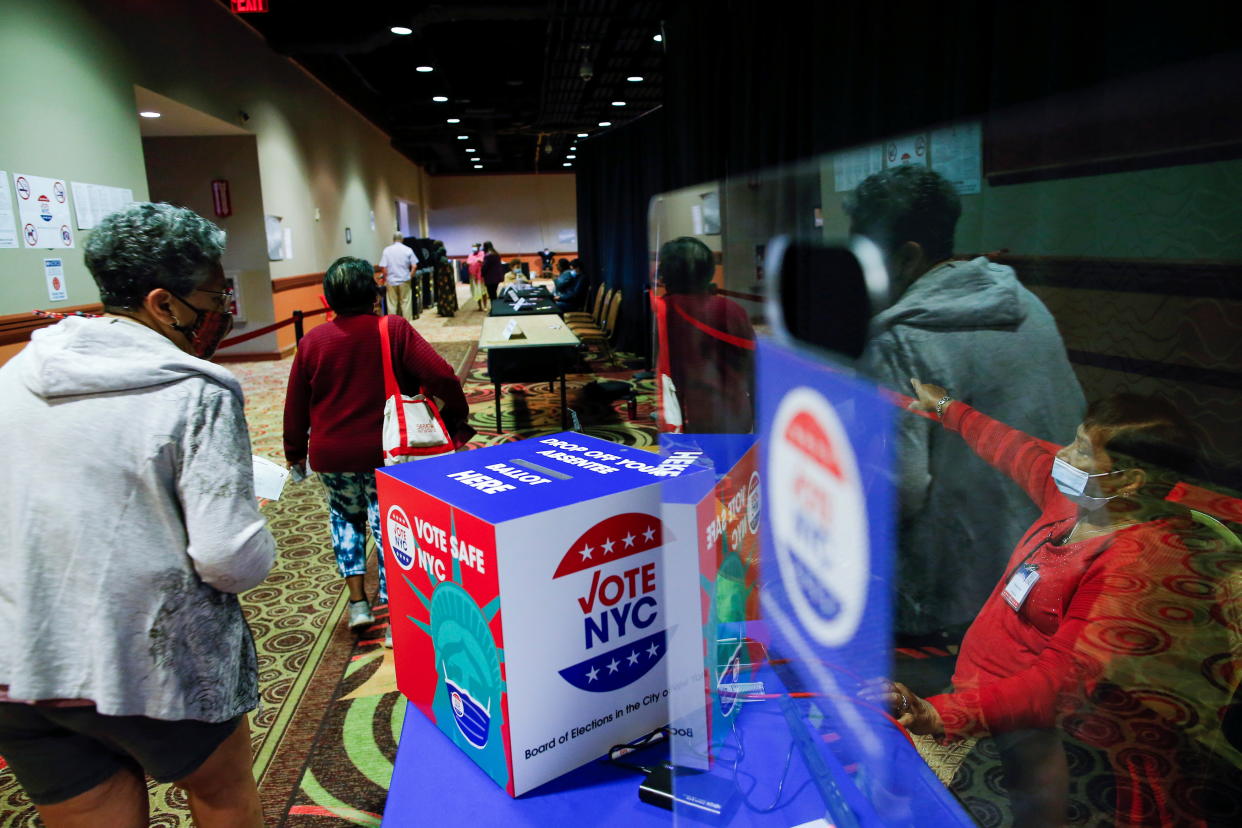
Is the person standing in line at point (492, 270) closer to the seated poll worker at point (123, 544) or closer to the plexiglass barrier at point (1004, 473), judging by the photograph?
the seated poll worker at point (123, 544)

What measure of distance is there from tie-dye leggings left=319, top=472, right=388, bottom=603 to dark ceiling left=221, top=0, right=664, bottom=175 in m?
6.03

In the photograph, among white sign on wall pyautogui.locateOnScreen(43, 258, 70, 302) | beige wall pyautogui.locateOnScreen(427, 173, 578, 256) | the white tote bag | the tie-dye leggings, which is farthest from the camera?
beige wall pyautogui.locateOnScreen(427, 173, 578, 256)

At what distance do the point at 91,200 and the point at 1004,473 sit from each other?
6.31m

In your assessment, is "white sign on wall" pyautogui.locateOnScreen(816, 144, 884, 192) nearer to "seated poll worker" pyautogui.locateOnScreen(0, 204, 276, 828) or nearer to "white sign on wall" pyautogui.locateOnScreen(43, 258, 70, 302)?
"seated poll worker" pyautogui.locateOnScreen(0, 204, 276, 828)

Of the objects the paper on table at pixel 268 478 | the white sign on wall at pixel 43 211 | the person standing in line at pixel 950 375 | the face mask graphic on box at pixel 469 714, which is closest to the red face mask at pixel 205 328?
the paper on table at pixel 268 478

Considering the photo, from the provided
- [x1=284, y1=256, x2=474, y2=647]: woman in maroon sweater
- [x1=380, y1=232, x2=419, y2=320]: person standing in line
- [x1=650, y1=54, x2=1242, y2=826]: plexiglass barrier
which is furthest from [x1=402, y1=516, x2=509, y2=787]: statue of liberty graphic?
[x1=380, y1=232, x2=419, y2=320]: person standing in line

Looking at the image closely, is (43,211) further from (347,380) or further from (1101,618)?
(1101,618)

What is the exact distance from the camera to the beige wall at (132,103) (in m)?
4.51

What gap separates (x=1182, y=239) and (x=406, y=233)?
75.4 ft

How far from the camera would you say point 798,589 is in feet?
2.11

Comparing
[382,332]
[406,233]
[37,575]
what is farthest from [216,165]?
[406,233]

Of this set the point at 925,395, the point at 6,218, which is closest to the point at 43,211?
the point at 6,218

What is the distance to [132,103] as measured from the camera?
19.4ft

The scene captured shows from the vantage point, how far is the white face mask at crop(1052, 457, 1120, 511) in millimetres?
388
